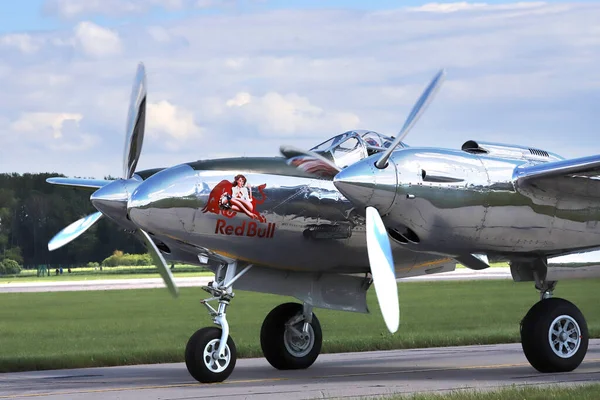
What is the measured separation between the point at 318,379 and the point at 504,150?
4767 millimetres

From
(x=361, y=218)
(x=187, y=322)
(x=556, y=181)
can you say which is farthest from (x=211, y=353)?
(x=187, y=322)

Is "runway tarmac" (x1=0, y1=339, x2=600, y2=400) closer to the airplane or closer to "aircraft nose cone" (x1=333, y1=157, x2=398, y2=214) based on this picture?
the airplane

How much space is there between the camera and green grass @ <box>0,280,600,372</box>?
2344cm

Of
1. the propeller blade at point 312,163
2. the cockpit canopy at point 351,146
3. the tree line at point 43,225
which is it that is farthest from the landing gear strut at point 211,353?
the tree line at point 43,225

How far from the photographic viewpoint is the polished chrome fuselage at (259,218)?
52.1 feet

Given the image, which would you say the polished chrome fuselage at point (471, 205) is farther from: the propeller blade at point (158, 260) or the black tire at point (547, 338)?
the propeller blade at point (158, 260)

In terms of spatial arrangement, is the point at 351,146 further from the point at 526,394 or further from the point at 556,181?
the point at 526,394

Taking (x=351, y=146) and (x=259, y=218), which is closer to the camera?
(x=259, y=218)

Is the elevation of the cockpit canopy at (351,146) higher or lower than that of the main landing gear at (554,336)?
higher

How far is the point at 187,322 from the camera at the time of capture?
3369cm

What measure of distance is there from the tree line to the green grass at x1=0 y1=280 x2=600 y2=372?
4605 centimetres

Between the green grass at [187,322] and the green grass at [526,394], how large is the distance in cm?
930

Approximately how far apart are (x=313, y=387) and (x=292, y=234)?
2.56 meters

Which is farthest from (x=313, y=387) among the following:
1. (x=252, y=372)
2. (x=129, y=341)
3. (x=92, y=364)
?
(x=129, y=341)
